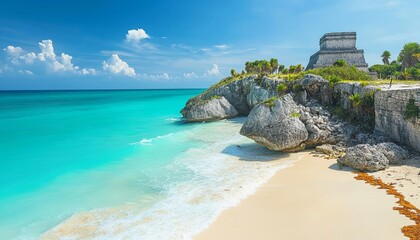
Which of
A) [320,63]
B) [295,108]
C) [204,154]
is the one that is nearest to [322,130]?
[295,108]

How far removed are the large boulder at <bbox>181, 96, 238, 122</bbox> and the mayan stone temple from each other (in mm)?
14201

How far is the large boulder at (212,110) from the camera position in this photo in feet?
101

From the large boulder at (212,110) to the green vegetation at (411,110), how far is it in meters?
19.9

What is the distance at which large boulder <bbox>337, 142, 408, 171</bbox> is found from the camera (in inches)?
457

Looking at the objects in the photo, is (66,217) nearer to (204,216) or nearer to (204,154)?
(204,216)

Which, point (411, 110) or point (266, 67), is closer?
point (411, 110)

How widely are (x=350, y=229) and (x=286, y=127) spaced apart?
768 centimetres

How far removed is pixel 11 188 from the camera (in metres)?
13.1

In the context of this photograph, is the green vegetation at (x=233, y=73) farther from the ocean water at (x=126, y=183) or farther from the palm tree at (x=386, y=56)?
the palm tree at (x=386, y=56)

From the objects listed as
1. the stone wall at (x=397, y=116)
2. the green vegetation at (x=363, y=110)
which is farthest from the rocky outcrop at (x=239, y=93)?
the stone wall at (x=397, y=116)

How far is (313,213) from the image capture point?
8.66 meters

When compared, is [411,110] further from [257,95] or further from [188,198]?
[257,95]

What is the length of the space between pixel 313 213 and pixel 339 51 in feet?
110

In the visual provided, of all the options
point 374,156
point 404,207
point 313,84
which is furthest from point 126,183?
point 313,84
